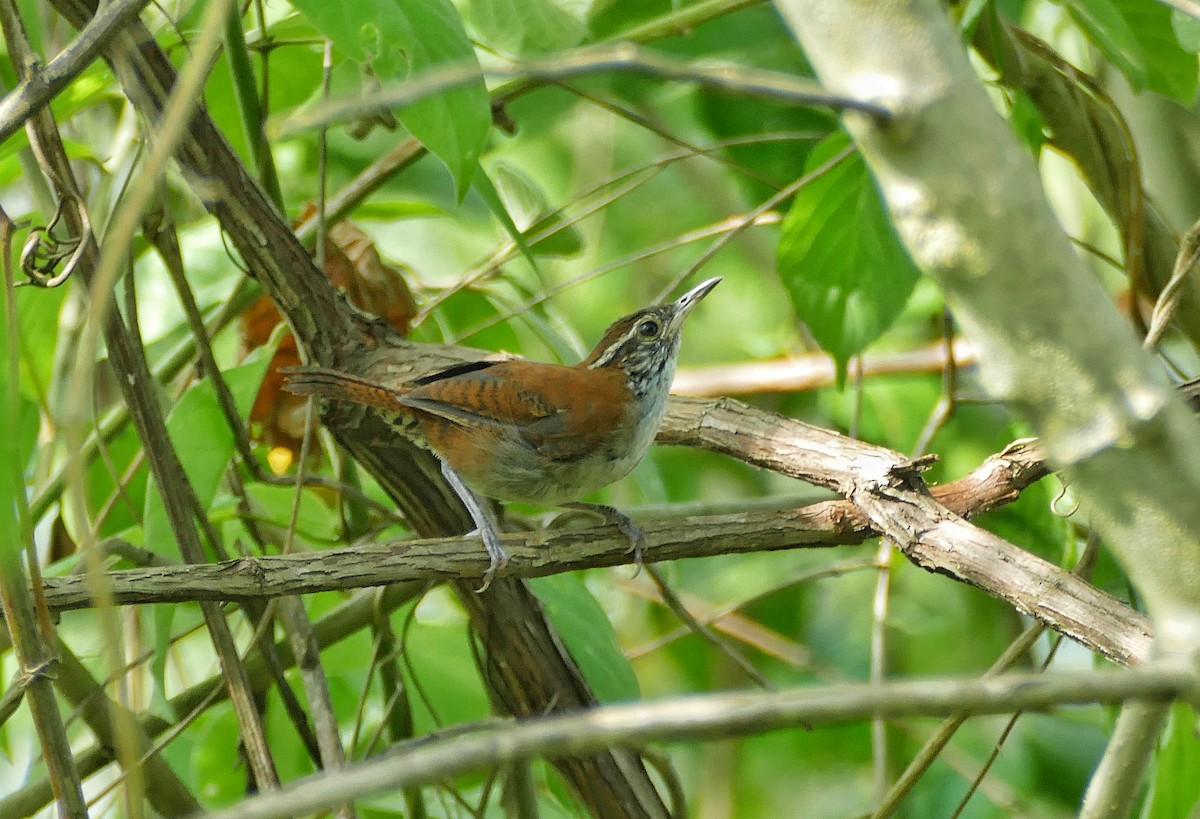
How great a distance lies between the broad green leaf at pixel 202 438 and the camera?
7.05ft

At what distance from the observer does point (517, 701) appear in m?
2.35

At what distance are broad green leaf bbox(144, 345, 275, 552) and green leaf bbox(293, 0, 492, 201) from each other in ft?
2.73

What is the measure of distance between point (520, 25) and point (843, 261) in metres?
0.79

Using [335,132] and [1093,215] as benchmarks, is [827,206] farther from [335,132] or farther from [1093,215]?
[1093,215]

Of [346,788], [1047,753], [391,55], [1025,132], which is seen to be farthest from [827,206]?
[1047,753]

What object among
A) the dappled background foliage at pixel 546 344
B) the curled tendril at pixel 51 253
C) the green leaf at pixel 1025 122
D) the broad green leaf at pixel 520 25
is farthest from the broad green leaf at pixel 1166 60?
the curled tendril at pixel 51 253

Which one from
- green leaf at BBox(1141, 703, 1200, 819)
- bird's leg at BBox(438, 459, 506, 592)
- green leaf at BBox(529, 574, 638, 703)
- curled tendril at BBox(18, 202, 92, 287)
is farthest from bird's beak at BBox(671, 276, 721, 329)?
green leaf at BBox(1141, 703, 1200, 819)

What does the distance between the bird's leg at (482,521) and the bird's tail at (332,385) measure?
30 centimetres

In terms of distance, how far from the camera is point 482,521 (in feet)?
7.41

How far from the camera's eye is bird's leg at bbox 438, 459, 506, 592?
69.9 inches

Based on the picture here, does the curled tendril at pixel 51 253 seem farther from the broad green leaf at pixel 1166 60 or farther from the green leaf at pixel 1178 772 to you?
the broad green leaf at pixel 1166 60

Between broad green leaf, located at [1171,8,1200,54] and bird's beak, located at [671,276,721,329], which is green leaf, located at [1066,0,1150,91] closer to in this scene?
broad green leaf, located at [1171,8,1200,54]

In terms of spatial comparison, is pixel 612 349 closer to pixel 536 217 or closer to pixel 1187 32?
pixel 536 217

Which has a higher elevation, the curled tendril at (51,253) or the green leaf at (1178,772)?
the curled tendril at (51,253)
